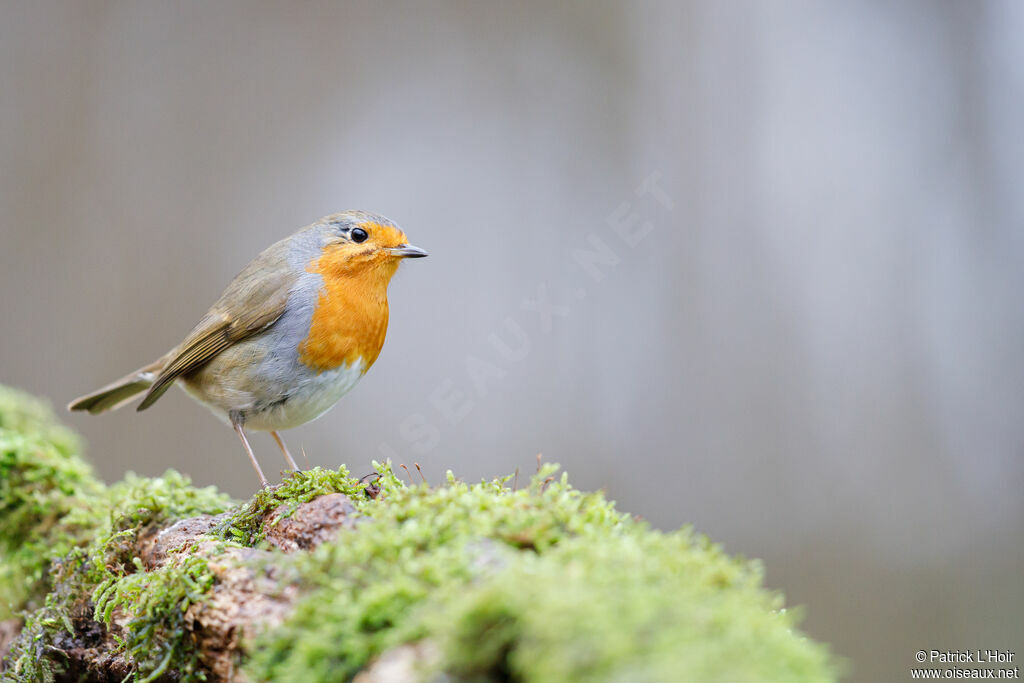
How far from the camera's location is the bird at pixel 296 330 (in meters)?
3.04

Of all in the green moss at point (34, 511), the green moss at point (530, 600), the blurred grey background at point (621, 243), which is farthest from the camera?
the blurred grey background at point (621, 243)

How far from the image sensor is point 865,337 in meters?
6.96

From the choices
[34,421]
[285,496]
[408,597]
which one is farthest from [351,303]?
[408,597]

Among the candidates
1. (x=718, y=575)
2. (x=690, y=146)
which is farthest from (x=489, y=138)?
(x=718, y=575)

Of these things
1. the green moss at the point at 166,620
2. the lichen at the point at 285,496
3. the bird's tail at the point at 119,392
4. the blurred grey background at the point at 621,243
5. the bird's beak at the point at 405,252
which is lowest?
the green moss at the point at 166,620

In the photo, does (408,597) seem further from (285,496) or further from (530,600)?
(285,496)

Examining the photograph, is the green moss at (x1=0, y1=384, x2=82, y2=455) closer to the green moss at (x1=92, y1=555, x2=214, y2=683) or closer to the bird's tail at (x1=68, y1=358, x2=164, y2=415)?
the bird's tail at (x1=68, y1=358, x2=164, y2=415)

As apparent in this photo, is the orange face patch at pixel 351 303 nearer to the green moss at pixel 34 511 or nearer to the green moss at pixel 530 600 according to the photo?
the green moss at pixel 34 511

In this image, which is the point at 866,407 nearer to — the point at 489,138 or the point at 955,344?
the point at 955,344

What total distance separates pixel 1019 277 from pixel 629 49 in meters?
4.52

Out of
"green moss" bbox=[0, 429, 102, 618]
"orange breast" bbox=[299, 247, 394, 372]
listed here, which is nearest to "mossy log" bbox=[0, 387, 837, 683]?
"green moss" bbox=[0, 429, 102, 618]

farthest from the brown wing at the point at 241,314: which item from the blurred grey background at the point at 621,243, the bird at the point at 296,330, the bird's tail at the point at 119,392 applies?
the blurred grey background at the point at 621,243

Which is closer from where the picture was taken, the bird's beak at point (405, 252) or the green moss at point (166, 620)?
the green moss at point (166, 620)

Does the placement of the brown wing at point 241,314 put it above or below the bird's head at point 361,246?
below
